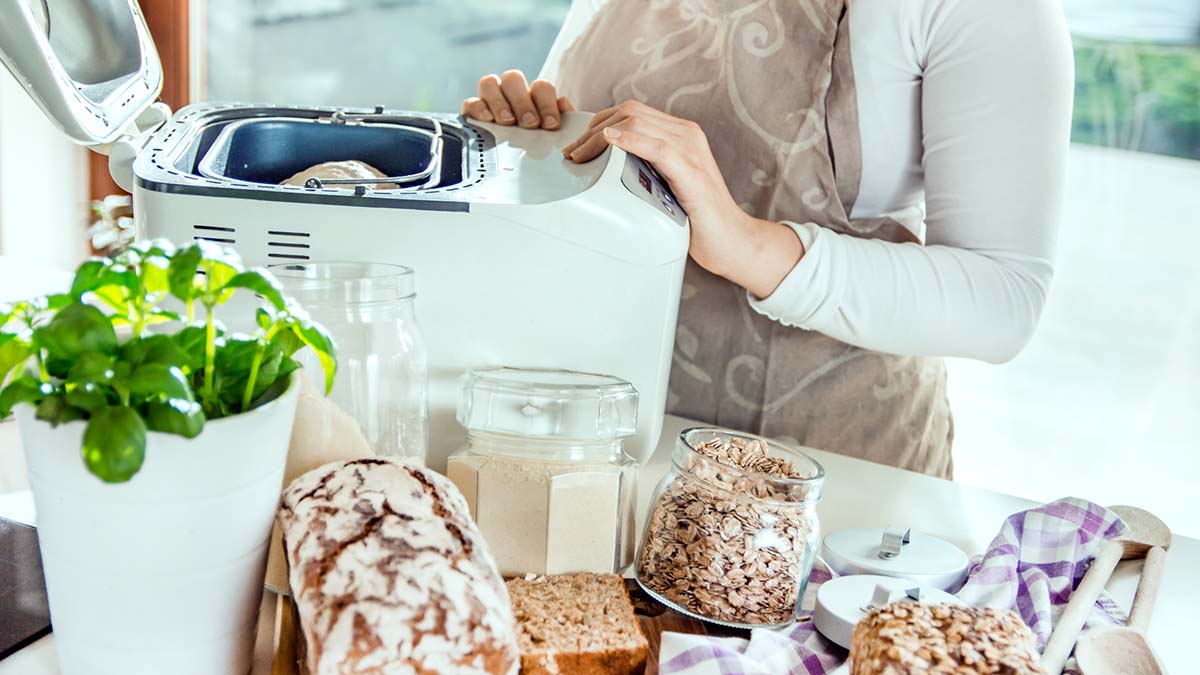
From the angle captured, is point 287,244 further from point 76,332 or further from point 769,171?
point 769,171

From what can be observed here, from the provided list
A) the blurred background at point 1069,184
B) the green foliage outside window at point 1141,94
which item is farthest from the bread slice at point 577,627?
the green foliage outside window at point 1141,94

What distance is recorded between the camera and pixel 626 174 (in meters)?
0.78

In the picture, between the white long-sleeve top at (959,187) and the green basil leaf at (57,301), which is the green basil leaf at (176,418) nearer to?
Answer: the green basil leaf at (57,301)

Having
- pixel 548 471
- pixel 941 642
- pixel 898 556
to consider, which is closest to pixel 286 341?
pixel 548 471

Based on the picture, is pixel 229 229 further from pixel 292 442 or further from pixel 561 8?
pixel 561 8

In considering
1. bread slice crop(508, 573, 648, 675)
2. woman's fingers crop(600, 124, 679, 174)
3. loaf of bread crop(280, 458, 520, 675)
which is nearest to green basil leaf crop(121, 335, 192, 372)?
loaf of bread crop(280, 458, 520, 675)

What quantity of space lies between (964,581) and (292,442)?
480 millimetres

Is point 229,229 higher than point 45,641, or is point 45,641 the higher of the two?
point 229,229

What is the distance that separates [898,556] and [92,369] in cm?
55

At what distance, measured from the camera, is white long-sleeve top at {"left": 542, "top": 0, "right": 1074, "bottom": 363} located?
931 millimetres

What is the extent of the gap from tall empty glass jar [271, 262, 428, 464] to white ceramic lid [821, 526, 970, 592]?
0.31 meters

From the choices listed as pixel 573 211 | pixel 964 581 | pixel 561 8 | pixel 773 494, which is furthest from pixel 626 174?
pixel 561 8

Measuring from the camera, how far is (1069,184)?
251 centimetres

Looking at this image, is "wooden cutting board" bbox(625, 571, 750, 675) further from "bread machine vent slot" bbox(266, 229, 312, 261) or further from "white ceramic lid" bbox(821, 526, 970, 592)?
"bread machine vent slot" bbox(266, 229, 312, 261)
